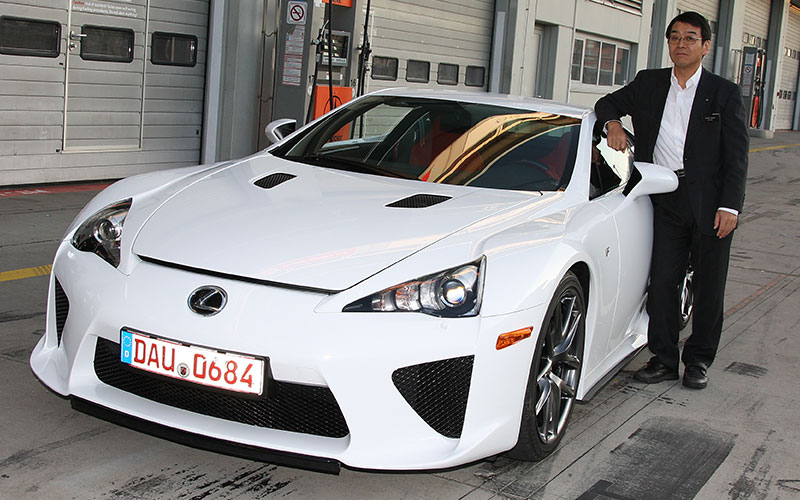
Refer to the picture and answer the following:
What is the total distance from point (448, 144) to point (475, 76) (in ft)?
36.7

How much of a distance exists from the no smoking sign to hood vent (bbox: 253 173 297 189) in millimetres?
6045

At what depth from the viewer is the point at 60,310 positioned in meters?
3.17

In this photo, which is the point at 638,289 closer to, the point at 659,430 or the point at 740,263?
the point at 659,430

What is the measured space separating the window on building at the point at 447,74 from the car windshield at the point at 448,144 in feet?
30.8

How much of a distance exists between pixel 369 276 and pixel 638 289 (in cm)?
188

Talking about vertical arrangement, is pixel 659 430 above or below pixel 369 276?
below

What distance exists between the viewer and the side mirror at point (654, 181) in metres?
4.03

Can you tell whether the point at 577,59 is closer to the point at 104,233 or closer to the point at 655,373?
the point at 655,373

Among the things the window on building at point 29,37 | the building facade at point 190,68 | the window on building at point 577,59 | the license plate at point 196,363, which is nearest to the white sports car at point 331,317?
the license plate at point 196,363

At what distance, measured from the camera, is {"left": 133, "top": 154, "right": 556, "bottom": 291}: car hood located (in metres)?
2.91

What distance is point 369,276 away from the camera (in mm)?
2854

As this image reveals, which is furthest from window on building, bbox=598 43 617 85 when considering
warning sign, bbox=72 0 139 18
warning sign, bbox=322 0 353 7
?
warning sign, bbox=72 0 139 18

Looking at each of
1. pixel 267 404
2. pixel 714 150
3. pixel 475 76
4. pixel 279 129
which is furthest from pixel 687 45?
pixel 475 76

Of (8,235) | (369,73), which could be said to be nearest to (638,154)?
(8,235)
